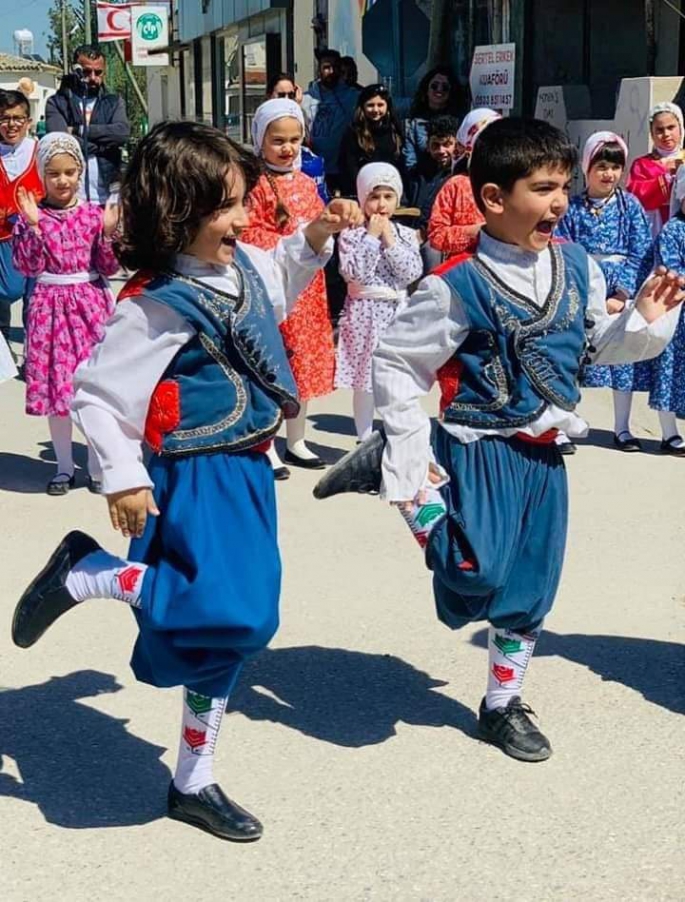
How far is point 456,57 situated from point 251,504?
40.7 feet

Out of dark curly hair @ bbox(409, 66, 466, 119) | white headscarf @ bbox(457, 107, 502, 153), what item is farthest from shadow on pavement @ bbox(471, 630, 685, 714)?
dark curly hair @ bbox(409, 66, 466, 119)

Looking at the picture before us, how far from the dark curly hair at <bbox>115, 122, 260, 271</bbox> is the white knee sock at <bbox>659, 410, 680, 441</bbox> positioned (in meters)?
4.69

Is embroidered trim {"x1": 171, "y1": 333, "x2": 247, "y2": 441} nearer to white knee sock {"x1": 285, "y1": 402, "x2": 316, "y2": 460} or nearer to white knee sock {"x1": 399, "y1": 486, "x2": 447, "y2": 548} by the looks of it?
white knee sock {"x1": 399, "y1": 486, "x2": 447, "y2": 548}

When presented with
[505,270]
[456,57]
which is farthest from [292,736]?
[456,57]

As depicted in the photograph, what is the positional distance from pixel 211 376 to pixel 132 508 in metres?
0.34

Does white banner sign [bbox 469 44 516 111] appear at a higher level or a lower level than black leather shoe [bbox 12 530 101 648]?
higher

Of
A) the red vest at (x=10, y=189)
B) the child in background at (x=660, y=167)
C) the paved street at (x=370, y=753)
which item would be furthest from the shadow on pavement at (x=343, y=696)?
the red vest at (x=10, y=189)

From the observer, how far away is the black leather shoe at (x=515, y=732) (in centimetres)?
390

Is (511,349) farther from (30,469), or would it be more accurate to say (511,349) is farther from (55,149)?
(30,469)

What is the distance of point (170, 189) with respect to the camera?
3260 millimetres

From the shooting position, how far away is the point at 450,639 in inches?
189

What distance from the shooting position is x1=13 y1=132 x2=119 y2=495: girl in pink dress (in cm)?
679

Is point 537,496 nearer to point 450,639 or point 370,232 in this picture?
point 450,639

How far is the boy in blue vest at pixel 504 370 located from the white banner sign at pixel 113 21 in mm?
29649
